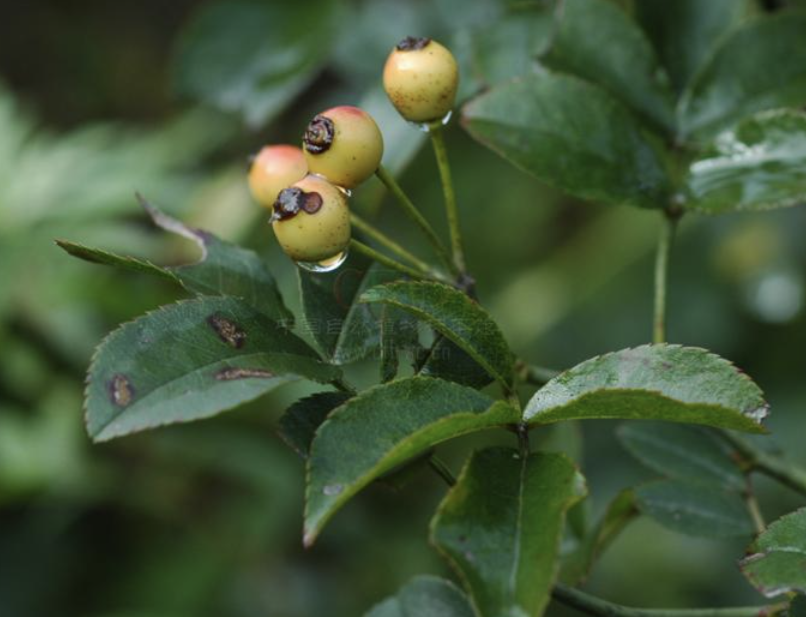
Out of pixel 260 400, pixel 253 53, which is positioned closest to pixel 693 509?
pixel 253 53

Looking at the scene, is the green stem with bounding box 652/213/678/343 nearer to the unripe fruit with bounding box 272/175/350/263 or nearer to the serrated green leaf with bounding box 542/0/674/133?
the serrated green leaf with bounding box 542/0/674/133

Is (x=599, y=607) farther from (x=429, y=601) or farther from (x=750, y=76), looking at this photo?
(x=750, y=76)

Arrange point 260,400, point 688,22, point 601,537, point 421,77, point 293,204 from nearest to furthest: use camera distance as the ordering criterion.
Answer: point 293,204 → point 421,77 → point 601,537 → point 688,22 → point 260,400

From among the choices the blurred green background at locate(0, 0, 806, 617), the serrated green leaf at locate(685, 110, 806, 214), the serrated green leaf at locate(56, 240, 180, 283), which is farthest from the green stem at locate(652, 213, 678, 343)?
the blurred green background at locate(0, 0, 806, 617)

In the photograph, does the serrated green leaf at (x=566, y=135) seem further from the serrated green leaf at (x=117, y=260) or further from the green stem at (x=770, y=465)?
the serrated green leaf at (x=117, y=260)

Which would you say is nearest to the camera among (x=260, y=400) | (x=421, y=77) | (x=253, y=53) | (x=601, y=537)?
(x=421, y=77)

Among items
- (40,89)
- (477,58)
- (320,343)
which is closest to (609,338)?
(477,58)
